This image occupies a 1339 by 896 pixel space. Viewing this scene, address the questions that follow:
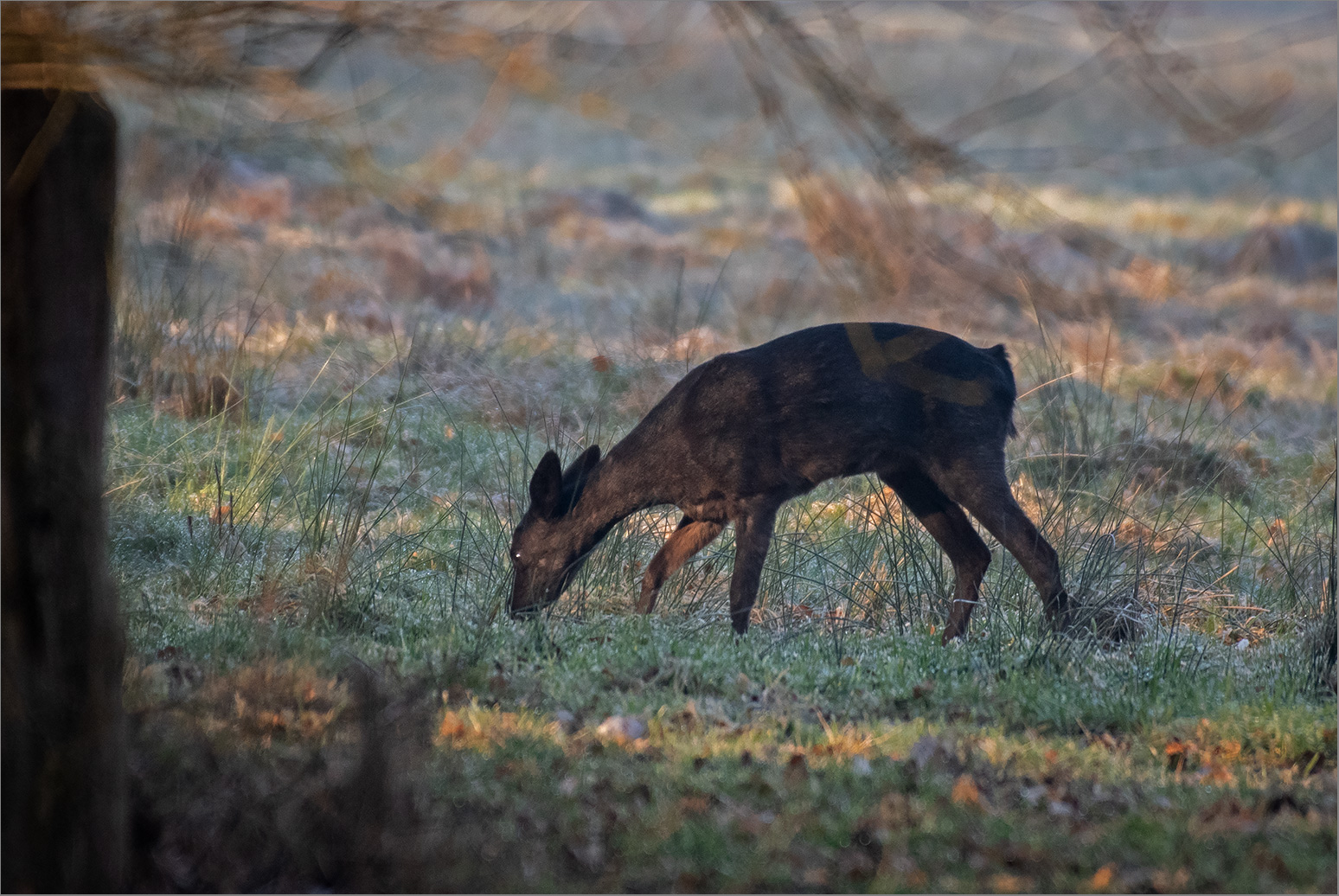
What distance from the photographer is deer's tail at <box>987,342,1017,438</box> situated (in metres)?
7.67

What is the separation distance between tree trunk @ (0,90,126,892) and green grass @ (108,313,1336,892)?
0.39m

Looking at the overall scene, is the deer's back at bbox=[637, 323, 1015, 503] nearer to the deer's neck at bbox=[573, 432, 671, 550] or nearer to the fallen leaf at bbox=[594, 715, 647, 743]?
the deer's neck at bbox=[573, 432, 671, 550]

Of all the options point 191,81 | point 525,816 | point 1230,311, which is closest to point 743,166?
point 191,81

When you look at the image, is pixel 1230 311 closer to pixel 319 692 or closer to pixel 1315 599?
pixel 1315 599

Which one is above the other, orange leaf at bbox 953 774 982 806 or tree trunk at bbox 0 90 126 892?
tree trunk at bbox 0 90 126 892

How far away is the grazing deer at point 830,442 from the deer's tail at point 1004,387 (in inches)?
0.5

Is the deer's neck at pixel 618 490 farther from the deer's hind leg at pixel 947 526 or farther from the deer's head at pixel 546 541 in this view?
the deer's hind leg at pixel 947 526

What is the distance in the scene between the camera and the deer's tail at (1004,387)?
7672 millimetres

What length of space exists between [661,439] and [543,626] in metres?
1.68

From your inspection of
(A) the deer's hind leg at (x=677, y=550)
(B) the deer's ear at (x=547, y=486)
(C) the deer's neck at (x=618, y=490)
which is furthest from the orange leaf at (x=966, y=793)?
(B) the deer's ear at (x=547, y=486)

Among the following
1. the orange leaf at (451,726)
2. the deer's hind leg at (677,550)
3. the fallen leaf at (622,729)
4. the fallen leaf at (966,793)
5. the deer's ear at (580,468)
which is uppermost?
the deer's ear at (580,468)

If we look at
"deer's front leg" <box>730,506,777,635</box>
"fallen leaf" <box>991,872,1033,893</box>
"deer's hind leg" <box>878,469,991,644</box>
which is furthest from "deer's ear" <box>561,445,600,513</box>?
"fallen leaf" <box>991,872,1033,893</box>

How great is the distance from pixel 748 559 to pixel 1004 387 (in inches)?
73.5

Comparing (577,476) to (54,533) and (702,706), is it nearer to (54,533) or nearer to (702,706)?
(702,706)
